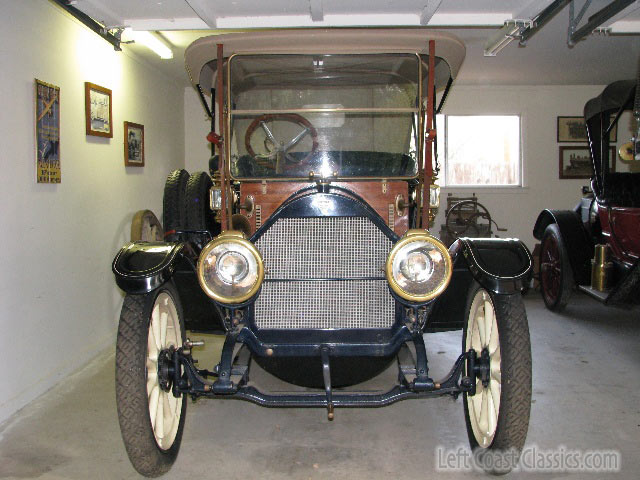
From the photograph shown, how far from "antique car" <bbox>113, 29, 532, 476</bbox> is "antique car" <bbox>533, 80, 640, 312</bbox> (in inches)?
81.2

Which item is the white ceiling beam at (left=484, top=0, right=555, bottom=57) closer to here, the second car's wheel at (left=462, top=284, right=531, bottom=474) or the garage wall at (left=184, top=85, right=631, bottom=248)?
the second car's wheel at (left=462, top=284, right=531, bottom=474)

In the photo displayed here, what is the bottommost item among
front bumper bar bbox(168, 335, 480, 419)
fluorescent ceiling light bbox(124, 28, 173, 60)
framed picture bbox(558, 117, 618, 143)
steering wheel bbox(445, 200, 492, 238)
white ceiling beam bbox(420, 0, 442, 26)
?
front bumper bar bbox(168, 335, 480, 419)

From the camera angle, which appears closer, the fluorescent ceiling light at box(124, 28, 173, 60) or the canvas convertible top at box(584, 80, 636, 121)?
the fluorescent ceiling light at box(124, 28, 173, 60)

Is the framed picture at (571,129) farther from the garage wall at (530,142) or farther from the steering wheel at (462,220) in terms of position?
the steering wheel at (462,220)

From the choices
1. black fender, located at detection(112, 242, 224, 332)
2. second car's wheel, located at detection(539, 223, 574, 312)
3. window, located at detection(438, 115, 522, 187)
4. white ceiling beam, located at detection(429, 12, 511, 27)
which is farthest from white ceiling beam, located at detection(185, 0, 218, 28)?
window, located at detection(438, 115, 522, 187)

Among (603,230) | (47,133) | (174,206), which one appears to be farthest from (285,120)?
(603,230)

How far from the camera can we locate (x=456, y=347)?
15.3 ft

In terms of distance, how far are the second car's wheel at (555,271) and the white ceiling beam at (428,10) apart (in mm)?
2535

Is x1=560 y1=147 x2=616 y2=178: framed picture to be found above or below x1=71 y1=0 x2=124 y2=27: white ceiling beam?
below

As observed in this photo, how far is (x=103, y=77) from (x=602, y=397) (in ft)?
13.4

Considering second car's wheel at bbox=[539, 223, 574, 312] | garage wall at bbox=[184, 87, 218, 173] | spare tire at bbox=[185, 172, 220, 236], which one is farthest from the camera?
garage wall at bbox=[184, 87, 218, 173]

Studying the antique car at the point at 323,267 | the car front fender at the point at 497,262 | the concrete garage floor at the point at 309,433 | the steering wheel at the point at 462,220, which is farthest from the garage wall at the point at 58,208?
the steering wheel at the point at 462,220

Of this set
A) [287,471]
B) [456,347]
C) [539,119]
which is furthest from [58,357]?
[539,119]

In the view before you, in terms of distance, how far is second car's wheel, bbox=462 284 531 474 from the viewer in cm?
233
